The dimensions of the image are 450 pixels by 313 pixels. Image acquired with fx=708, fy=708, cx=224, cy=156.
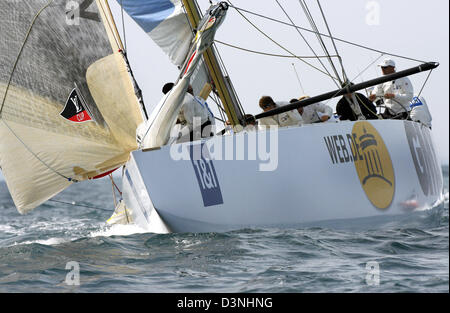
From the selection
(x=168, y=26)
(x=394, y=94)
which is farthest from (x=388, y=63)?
(x=168, y=26)

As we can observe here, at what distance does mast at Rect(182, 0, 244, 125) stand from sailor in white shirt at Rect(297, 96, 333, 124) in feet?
2.43

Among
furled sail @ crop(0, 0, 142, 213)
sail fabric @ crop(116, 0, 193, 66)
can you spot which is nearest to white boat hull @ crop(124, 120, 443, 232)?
furled sail @ crop(0, 0, 142, 213)

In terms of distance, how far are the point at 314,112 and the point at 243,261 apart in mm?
2920

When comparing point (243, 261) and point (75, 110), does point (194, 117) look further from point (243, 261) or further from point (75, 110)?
point (243, 261)

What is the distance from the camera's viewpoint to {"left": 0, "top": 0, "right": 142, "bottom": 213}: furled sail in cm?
610

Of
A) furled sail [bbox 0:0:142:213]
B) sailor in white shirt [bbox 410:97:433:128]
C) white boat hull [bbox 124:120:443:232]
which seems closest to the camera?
white boat hull [bbox 124:120:443:232]

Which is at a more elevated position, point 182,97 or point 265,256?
point 182,97

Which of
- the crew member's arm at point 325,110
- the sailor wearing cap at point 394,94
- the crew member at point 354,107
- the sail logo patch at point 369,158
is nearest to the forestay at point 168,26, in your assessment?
the crew member's arm at point 325,110

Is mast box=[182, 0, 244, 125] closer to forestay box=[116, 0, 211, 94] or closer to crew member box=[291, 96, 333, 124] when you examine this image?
forestay box=[116, 0, 211, 94]

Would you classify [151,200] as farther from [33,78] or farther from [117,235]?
[33,78]
